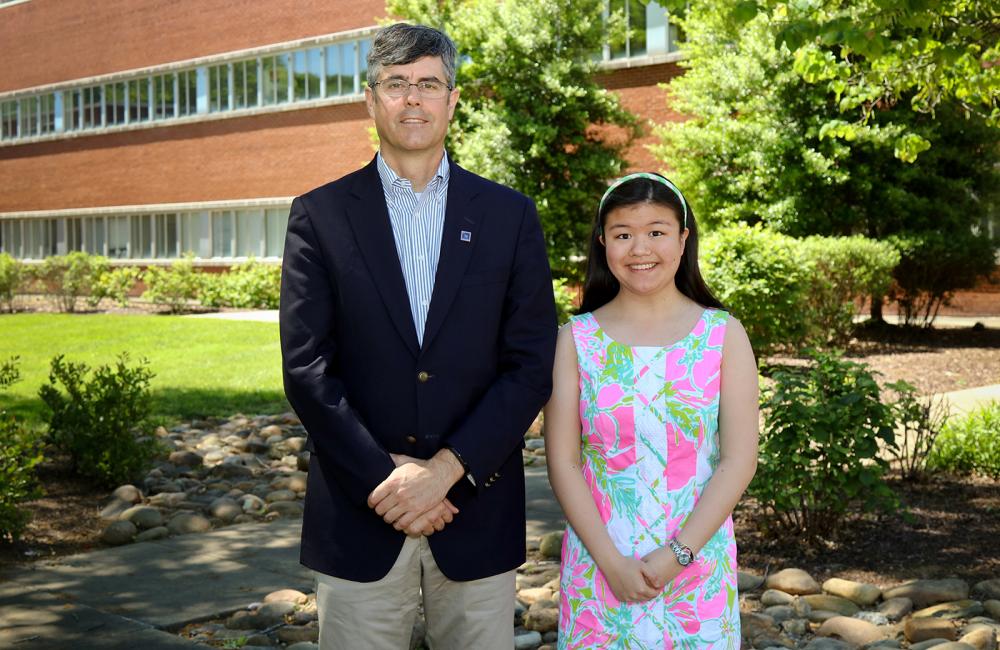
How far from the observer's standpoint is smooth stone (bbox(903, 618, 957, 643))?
4.24 meters

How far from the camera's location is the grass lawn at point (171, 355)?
10.7 meters

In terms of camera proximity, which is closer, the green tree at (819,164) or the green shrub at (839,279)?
the green shrub at (839,279)

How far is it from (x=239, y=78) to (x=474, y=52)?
41.5 feet

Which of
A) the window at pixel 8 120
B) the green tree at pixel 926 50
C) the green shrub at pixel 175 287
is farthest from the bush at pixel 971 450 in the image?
the window at pixel 8 120

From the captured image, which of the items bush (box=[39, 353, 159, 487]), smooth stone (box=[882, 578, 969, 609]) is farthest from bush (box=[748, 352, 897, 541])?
bush (box=[39, 353, 159, 487])

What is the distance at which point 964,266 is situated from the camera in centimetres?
1594

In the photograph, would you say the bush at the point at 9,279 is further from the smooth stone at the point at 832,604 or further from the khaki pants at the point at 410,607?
the khaki pants at the point at 410,607

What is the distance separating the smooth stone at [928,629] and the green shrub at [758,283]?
7.67m

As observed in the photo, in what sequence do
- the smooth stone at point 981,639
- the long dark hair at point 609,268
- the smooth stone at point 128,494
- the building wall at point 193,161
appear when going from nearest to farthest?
the long dark hair at point 609,268 < the smooth stone at point 981,639 < the smooth stone at point 128,494 < the building wall at point 193,161

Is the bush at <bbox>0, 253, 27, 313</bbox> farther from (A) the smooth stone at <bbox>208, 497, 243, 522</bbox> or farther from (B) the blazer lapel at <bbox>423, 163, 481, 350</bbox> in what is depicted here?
(B) the blazer lapel at <bbox>423, 163, 481, 350</bbox>

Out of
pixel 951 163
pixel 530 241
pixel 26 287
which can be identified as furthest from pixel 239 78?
pixel 530 241

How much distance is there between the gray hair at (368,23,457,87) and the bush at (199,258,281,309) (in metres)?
21.5

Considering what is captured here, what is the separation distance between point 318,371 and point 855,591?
315 centimetres

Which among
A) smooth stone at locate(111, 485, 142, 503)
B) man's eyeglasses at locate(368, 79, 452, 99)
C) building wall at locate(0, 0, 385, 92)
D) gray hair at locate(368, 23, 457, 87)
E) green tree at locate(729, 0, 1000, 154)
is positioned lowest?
smooth stone at locate(111, 485, 142, 503)
